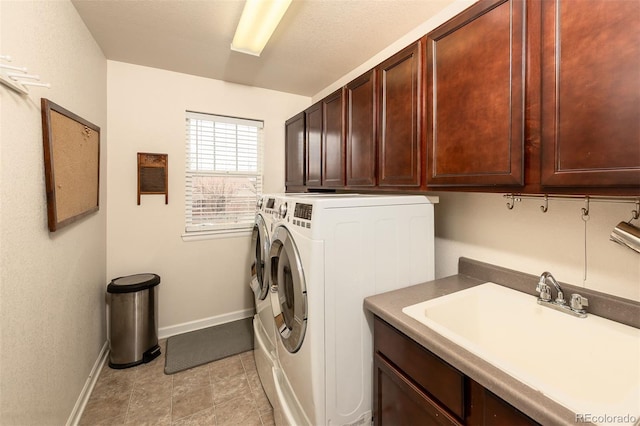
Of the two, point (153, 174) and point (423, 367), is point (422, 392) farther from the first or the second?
point (153, 174)

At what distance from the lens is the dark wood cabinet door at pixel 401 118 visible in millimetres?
1438

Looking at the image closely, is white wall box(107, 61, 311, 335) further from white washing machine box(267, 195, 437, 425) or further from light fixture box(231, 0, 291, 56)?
white washing machine box(267, 195, 437, 425)

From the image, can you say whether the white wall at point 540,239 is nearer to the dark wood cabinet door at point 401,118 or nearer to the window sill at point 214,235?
the dark wood cabinet door at point 401,118

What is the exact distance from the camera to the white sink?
74 centimetres

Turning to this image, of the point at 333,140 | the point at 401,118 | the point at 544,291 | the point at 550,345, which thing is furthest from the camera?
the point at 333,140

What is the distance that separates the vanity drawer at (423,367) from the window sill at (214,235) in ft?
6.97

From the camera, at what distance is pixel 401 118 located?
60.8 inches

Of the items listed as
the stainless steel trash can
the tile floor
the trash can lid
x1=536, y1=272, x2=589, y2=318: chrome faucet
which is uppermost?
x1=536, y1=272, x2=589, y2=318: chrome faucet

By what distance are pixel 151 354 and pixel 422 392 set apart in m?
2.37

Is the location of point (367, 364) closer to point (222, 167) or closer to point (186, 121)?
point (222, 167)

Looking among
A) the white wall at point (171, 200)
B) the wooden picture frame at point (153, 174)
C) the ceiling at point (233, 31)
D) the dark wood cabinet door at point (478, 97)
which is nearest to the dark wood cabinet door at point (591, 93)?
the dark wood cabinet door at point (478, 97)

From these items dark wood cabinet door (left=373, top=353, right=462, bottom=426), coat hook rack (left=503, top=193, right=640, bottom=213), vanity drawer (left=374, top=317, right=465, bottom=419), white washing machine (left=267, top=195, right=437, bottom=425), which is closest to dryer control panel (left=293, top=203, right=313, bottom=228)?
white washing machine (left=267, top=195, right=437, bottom=425)

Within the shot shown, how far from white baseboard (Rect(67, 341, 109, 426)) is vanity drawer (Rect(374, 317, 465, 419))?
1.93m

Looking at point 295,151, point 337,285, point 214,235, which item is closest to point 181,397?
point 214,235
